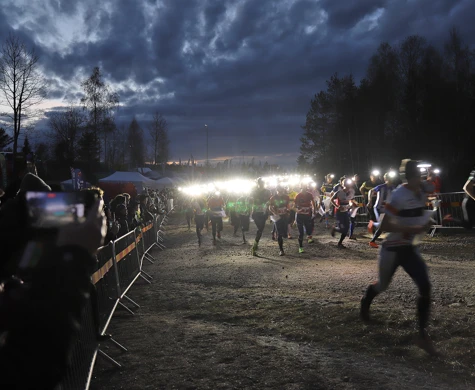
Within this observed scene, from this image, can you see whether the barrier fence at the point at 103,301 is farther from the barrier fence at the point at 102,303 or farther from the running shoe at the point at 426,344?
the running shoe at the point at 426,344

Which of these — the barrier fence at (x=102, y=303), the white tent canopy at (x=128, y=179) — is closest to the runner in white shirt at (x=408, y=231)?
the barrier fence at (x=102, y=303)

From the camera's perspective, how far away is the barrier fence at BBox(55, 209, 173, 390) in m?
4.08

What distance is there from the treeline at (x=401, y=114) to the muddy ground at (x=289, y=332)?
2318 centimetres

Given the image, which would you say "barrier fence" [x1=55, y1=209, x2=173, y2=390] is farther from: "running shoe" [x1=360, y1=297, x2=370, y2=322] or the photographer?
"running shoe" [x1=360, y1=297, x2=370, y2=322]

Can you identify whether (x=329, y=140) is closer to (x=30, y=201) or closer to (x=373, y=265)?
(x=373, y=265)

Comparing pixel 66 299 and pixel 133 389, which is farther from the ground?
pixel 66 299

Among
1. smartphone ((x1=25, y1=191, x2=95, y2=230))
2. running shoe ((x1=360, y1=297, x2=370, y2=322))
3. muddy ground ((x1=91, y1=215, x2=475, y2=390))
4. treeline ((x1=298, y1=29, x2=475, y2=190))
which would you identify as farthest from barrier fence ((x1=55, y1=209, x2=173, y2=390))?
treeline ((x1=298, y1=29, x2=475, y2=190))

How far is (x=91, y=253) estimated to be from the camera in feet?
6.23

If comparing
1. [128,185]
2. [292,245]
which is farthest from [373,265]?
[128,185]

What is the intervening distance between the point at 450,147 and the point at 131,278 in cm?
3403

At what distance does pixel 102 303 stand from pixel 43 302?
4.95m

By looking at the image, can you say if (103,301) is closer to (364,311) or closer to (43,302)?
(364,311)

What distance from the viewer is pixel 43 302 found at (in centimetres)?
171

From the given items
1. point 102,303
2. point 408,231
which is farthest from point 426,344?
point 102,303
